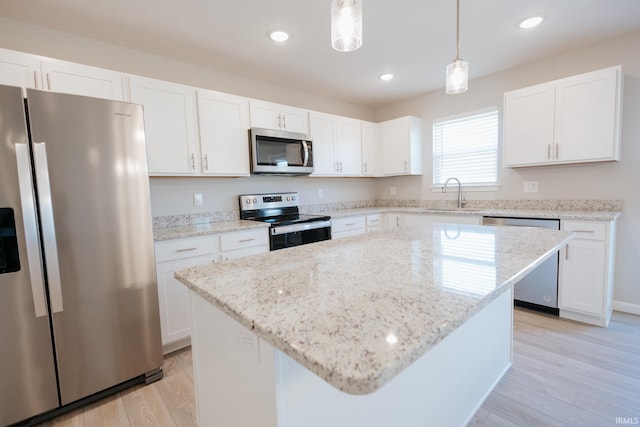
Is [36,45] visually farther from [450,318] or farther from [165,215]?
[450,318]

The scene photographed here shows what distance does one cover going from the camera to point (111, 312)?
5.63 feet

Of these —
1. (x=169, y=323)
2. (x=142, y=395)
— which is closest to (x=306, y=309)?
(x=142, y=395)

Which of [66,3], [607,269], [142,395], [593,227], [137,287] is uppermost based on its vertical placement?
[66,3]

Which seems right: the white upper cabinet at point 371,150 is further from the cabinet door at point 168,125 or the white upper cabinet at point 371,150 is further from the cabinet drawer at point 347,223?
the cabinet door at point 168,125

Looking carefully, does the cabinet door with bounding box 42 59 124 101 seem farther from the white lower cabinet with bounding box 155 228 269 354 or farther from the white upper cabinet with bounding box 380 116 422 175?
the white upper cabinet with bounding box 380 116 422 175

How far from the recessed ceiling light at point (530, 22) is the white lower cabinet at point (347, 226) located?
2.27 metres

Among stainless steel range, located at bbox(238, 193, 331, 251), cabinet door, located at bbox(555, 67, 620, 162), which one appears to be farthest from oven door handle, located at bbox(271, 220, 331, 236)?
cabinet door, located at bbox(555, 67, 620, 162)

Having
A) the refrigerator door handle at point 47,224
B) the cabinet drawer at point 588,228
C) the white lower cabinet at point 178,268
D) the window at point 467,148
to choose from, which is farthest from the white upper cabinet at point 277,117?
the cabinet drawer at point 588,228

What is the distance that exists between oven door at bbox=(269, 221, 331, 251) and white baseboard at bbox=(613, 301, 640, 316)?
108 inches

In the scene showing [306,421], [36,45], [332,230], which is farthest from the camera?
[332,230]

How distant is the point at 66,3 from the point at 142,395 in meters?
2.53

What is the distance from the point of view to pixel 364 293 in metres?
0.79

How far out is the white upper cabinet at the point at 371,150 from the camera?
13.1 ft

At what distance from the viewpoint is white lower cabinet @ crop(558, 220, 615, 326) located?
91.9 inches
